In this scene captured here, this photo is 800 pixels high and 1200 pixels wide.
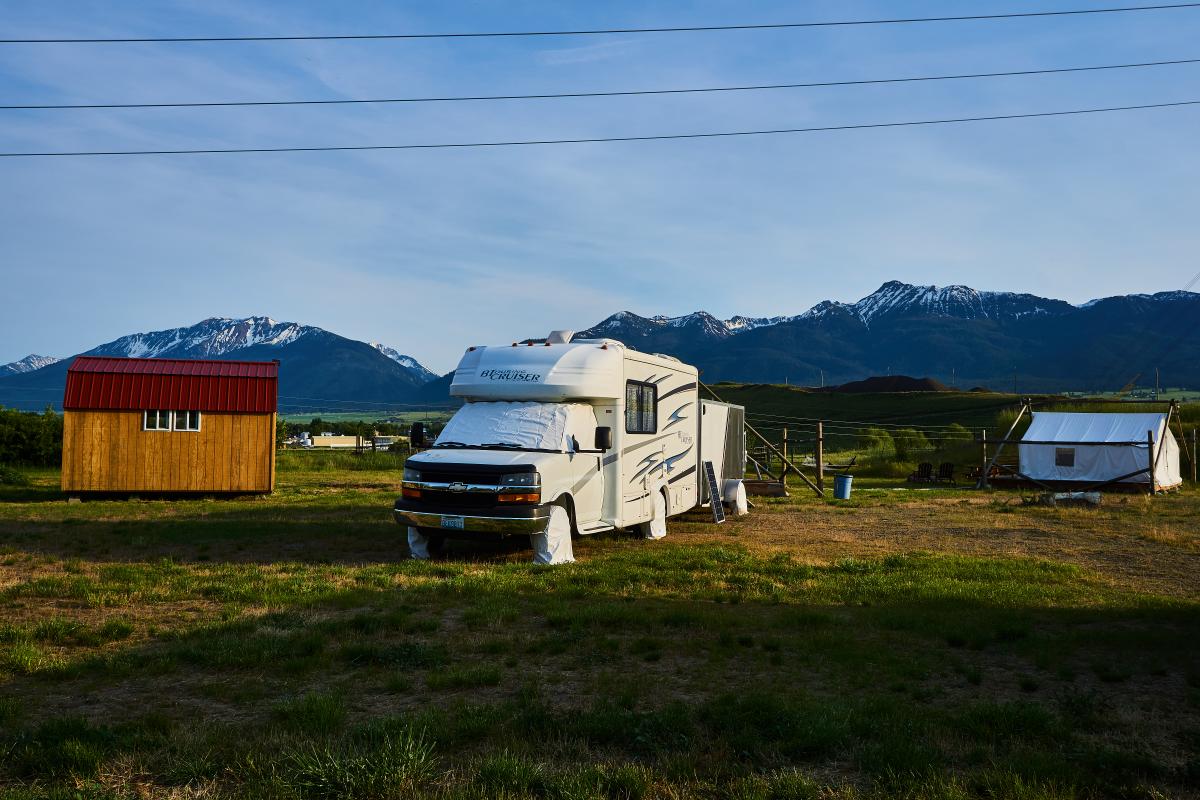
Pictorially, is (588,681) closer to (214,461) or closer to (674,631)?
(674,631)

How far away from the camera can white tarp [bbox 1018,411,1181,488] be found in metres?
31.9

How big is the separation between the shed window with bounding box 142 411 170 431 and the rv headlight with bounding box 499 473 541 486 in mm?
15440

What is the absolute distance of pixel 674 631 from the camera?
28.1 ft

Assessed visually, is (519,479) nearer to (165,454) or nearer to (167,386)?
(165,454)

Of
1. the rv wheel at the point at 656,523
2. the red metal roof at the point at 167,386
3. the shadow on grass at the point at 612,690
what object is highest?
the red metal roof at the point at 167,386

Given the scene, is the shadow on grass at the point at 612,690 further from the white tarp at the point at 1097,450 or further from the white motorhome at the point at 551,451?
the white tarp at the point at 1097,450

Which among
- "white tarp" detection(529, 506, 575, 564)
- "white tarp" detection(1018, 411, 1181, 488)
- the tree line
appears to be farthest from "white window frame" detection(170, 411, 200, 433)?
"white tarp" detection(1018, 411, 1181, 488)

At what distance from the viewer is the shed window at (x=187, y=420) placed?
24.0m

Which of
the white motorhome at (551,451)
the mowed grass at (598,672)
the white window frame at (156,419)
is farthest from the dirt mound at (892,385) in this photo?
the mowed grass at (598,672)

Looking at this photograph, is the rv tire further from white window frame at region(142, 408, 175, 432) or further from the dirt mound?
the dirt mound

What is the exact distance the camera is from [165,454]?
2370 cm

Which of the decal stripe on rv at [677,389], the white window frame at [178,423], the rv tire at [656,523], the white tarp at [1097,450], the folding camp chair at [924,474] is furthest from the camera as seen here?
the folding camp chair at [924,474]

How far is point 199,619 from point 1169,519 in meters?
20.1

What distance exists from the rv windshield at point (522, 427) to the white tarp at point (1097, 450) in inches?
919
